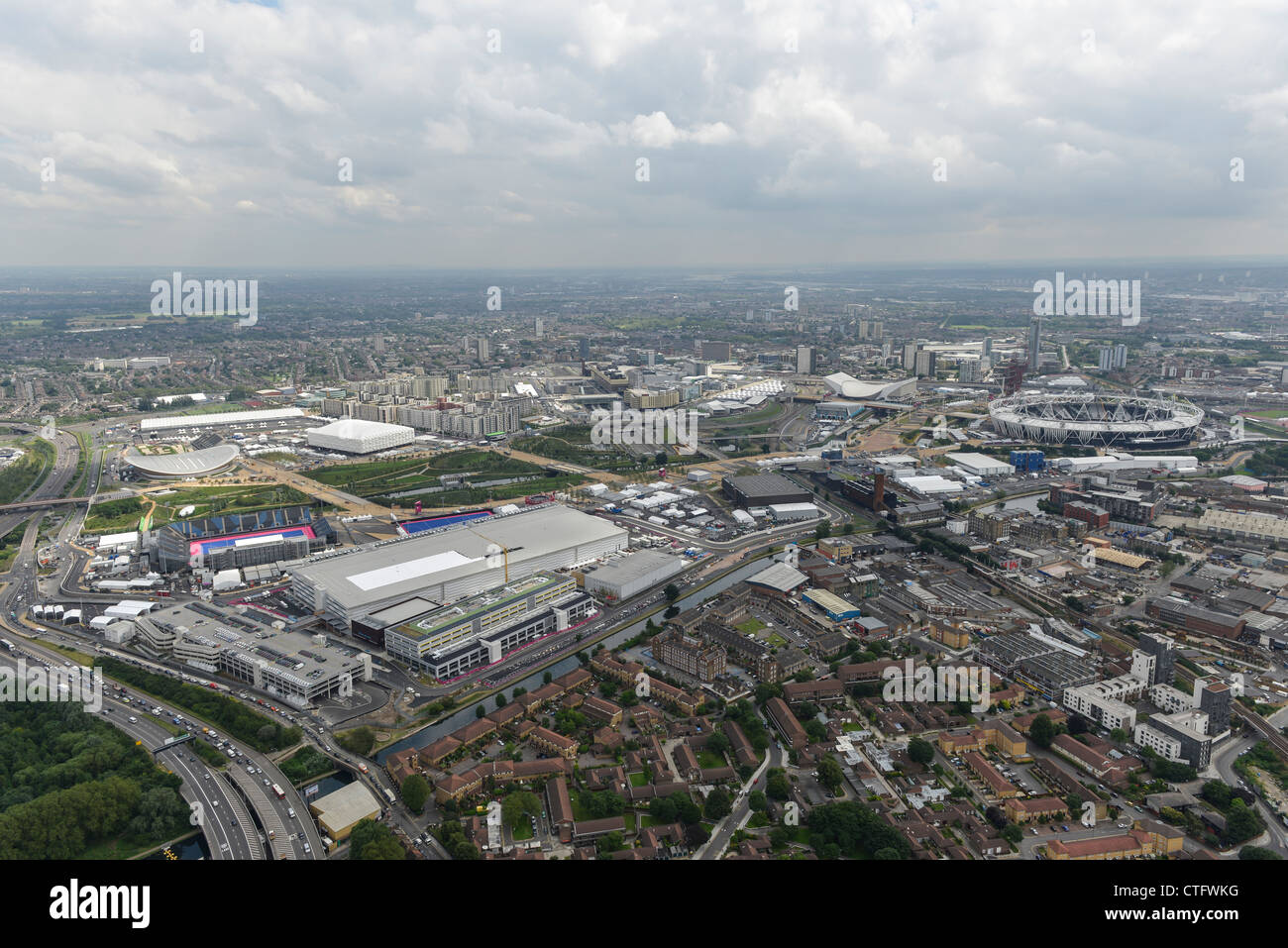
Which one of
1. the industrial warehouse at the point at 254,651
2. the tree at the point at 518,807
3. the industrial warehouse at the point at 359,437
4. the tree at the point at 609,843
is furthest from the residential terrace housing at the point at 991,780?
the industrial warehouse at the point at 359,437

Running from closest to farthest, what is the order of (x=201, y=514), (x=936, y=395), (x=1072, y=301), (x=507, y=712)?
(x=507, y=712), (x=201, y=514), (x=936, y=395), (x=1072, y=301)

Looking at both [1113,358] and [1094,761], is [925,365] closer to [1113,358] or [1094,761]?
[1113,358]

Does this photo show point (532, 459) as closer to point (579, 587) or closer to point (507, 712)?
point (579, 587)

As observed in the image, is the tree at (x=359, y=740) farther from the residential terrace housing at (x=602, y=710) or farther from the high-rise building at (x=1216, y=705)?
the high-rise building at (x=1216, y=705)

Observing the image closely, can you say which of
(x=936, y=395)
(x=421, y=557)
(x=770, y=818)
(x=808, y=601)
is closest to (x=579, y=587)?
(x=421, y=557)

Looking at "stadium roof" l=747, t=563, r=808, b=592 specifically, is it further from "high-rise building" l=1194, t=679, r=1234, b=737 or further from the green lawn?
"high-rise building" l=1194, t=679, r=1234, b=737

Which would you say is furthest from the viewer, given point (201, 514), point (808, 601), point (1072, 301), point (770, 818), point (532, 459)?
point (1072, 301)

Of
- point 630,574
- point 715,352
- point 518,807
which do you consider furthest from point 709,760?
point 715,352
